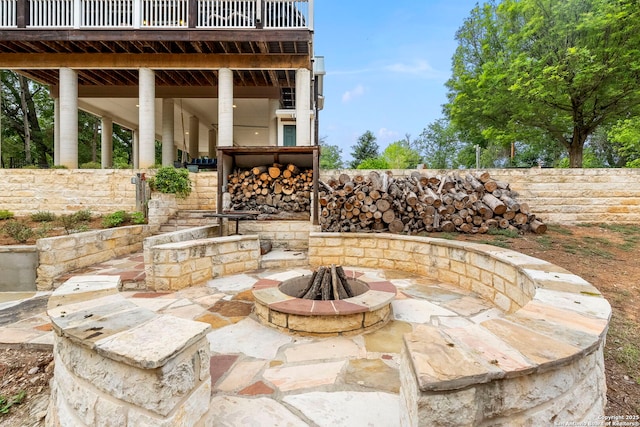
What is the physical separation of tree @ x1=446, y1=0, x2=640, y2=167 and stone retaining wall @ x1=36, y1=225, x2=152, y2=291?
12.0 meters

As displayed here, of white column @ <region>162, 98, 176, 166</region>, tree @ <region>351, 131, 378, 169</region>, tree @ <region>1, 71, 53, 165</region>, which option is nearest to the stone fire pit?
white column @ <region>162, 98, 176, 166</region>

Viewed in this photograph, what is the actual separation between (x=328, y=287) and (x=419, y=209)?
3.26 metres

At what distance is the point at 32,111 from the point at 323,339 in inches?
911

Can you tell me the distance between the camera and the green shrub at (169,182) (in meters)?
7.11

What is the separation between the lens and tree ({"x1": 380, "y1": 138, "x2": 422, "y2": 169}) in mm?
30344

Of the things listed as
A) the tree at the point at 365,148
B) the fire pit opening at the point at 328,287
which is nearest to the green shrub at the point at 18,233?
the fire pit opening at the point at 328,287

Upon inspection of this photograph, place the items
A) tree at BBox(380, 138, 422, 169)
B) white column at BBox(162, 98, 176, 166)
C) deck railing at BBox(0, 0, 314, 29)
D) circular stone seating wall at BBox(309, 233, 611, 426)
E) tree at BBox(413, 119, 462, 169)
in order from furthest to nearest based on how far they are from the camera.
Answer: tree at BBox(380, 138, 422, 169), tree at BBox(413, 119, 462, 169), white column at BBox(162, 98, 176, 166), deck railing at BBox(0, 0, 314, 29), circular stone seating wall at BBox(309, 233, 611, 426)

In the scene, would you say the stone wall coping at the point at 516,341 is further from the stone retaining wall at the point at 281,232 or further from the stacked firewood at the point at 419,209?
the stone retaining wall at the point at 281,232

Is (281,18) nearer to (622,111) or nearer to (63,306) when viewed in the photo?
(63,306)

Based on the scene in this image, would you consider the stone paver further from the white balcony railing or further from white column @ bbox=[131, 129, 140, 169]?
white column @ bbox=[131, 129, 140, 169]

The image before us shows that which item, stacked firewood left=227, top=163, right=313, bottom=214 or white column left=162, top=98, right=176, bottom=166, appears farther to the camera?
white column left=162, top=98, right=176, bottom=166

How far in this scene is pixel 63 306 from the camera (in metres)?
1.72

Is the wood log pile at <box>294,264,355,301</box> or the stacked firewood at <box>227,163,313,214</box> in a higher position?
the stacked firewood at <box>227,163,313,214</box>

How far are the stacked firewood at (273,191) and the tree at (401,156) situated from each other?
79.4 feet
